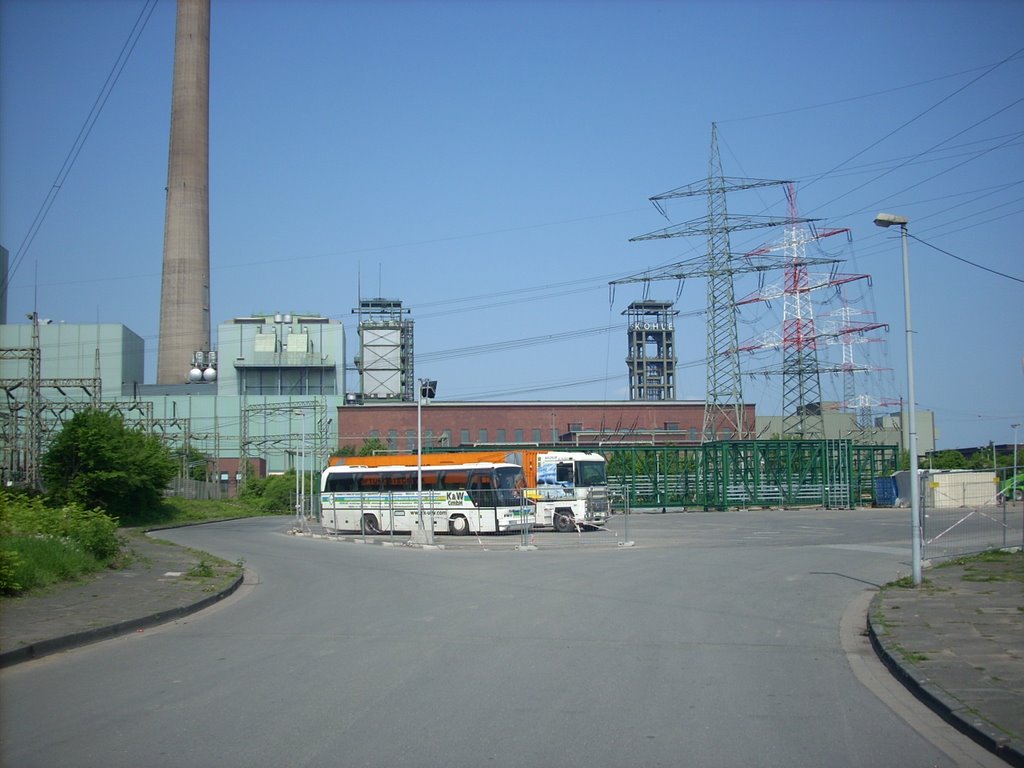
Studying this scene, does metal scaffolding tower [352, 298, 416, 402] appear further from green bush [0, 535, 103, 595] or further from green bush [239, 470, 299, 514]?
green bush [0, 535, 103, 595]

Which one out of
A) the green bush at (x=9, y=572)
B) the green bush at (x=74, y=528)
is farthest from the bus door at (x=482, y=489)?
the green bush at (x=9, y=572)

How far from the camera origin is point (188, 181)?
73.9 meters

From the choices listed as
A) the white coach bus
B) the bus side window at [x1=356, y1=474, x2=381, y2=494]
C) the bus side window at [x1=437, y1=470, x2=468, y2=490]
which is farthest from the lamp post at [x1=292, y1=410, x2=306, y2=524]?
the bus side window at [x1=437, y1=470, x2=468, y2=490]

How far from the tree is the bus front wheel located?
1888 centimetres

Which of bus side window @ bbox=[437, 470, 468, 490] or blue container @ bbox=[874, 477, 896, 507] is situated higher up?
bus side window @ bbox=[437, 470, 468, 490]

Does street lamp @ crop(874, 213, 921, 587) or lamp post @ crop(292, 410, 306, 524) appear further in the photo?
lamp post @ crop(292, 410, 306, 524)

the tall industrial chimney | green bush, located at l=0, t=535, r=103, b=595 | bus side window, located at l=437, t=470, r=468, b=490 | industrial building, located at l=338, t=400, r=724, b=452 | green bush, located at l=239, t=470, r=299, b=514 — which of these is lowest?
green bush, located at l=239, t=470, r=299, b=514

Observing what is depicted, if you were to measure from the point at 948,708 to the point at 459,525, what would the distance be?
96.3ft

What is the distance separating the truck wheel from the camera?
125ft

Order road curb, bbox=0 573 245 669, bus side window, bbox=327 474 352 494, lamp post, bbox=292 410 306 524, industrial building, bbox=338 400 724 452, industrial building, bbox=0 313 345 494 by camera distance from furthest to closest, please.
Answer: industrial building, bbox=338 400 724 452 < industrial building, bbox=0 313 345 494 < lamp post, bbox=292 410 306 524 < bus side window, bbox=327 474 352 494 < road curb, bbox=0 573 245 669

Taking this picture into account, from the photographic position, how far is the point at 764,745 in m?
7.00

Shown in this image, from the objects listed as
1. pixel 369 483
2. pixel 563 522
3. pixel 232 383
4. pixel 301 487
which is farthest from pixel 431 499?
pixel 232 383

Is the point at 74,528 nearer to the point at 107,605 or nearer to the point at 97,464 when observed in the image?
the point at 107,605

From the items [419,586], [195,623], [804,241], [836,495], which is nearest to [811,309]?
[804,241]
